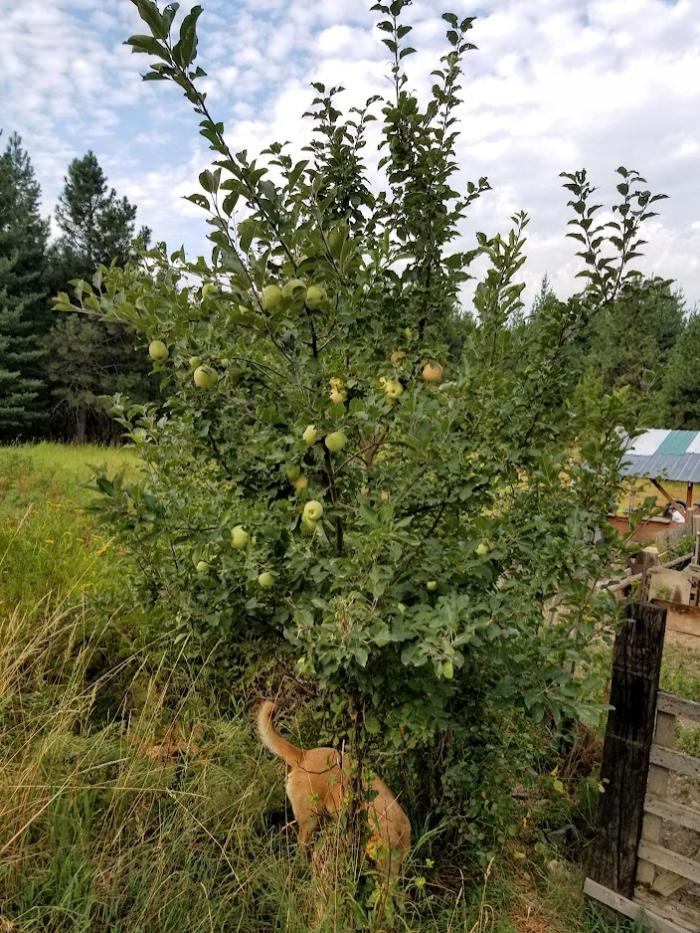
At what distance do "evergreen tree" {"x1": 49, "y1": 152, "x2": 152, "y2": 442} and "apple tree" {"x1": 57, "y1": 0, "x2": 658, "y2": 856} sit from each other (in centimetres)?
1757

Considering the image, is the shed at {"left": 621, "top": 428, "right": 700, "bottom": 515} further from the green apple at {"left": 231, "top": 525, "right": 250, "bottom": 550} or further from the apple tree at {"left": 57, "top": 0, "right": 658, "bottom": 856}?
the green apple at {"left": 231, "top": 525, "right": 250, "bottom": 550}

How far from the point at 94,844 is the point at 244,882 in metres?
0.46

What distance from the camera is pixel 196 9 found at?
42.8 inches

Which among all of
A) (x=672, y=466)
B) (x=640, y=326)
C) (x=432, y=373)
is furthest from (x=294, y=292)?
(x=672, y=466)

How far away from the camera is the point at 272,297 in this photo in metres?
1.20

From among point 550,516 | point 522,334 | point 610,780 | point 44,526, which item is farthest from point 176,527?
point 44,526

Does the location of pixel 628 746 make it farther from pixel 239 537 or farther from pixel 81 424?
pixel 81 424

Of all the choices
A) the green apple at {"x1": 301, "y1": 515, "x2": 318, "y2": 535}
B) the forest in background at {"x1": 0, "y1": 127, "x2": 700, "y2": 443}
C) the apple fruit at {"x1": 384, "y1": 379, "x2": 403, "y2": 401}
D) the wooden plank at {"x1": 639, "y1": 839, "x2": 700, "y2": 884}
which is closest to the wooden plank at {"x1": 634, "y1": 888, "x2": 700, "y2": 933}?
the wooden plank at {"x1": 639, "y1": 839, "x2": 700, "y2": 884}

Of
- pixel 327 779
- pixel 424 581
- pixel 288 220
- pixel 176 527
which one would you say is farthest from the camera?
pixel 327 779

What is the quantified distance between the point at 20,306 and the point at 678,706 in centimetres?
1979

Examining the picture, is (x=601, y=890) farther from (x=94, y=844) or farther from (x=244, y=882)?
(x=94, y=844)

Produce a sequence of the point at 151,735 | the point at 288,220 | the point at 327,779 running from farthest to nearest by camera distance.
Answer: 1. the point at 151,735
2. the point at 327,779
3. the point at 288,220

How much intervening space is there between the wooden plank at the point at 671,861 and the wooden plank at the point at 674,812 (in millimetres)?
109

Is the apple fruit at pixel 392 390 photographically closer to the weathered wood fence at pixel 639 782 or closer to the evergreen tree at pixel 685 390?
the weathered wood fence at pixel 639 782
